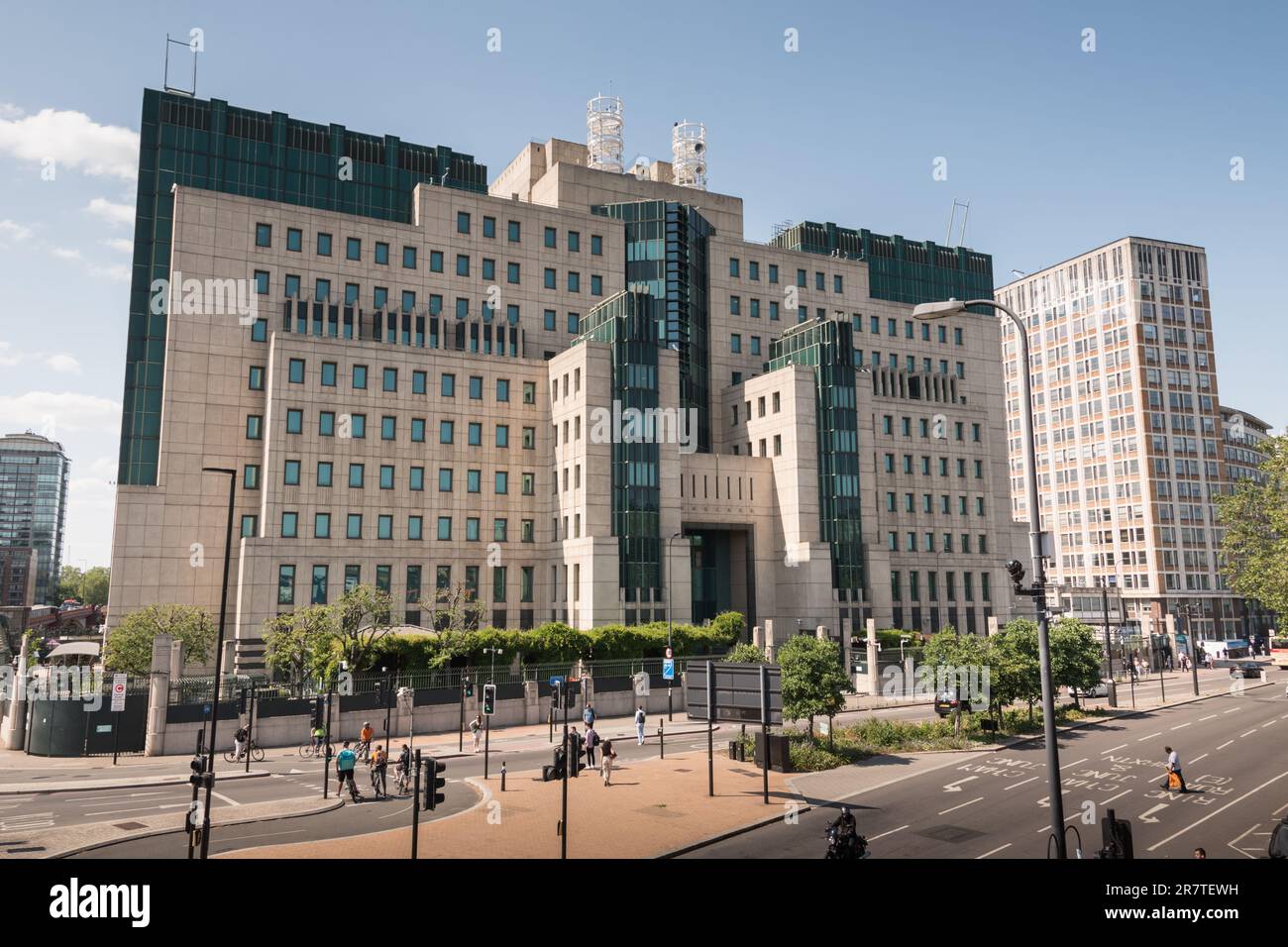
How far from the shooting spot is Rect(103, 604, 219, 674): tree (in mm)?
53438

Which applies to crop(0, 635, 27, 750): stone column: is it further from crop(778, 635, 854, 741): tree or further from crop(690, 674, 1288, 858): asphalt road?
crop(690, 674, 1288, 858): asphalt road

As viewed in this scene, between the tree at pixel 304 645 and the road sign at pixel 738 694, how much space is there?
27.1 meters

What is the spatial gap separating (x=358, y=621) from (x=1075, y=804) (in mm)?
36705

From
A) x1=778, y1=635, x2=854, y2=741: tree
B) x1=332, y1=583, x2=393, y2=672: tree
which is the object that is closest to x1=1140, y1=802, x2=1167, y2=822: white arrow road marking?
x1=778, y1=635, x2=854, y2=741: tree

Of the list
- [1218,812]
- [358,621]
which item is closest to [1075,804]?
[1218,812]

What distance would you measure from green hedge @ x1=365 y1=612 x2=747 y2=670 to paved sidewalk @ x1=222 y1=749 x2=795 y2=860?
19.3 metres

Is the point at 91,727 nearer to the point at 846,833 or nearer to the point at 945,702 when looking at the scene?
the point at 846,833

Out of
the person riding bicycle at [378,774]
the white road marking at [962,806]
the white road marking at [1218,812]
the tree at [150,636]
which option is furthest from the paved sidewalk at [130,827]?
the tree at [150,636]

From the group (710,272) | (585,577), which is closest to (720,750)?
(585,577)

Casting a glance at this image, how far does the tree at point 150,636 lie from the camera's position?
2104 inches

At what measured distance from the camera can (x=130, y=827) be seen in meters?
22.9

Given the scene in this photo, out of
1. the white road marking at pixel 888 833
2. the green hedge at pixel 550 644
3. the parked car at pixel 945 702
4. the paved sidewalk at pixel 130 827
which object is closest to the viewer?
the paved sidewalk at pixel 130 827

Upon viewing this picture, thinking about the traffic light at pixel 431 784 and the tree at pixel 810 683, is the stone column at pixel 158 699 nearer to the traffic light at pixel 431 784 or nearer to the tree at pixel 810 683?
the traffic light at pixel 431 784
